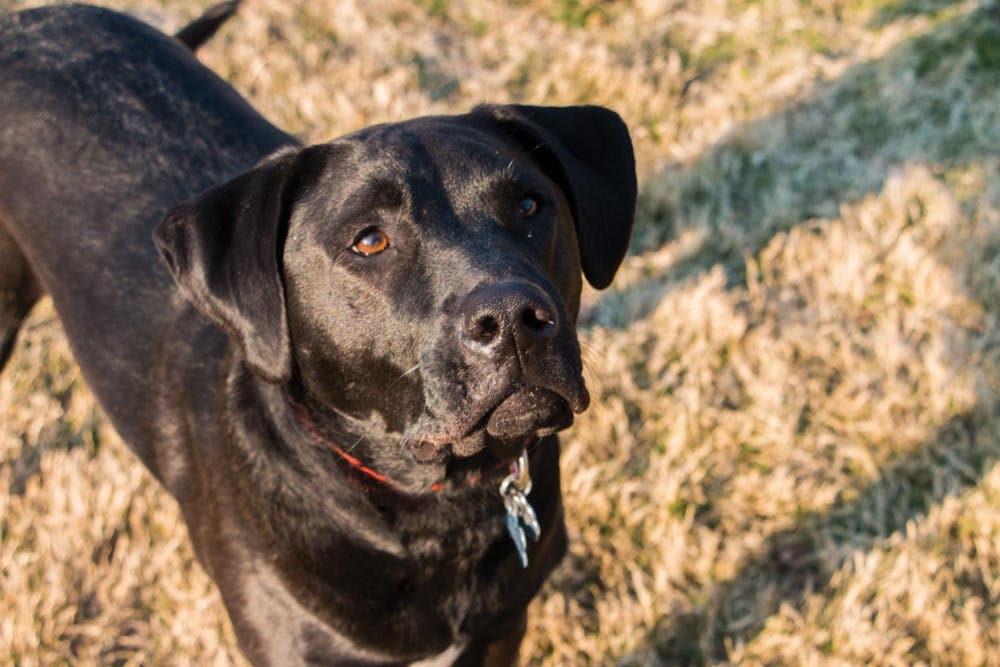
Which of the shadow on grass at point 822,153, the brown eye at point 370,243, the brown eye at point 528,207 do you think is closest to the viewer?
the brown eye at point 370,243

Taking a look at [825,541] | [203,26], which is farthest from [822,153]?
[203,26]

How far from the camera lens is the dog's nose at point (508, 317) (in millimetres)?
2369

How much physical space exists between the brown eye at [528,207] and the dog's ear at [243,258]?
1.82 feet

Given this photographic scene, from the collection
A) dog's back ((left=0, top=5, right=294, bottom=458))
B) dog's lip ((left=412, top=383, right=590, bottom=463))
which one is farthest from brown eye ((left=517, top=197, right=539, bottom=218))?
dog's back ((left=0, top=5, right=294, bottom=458))

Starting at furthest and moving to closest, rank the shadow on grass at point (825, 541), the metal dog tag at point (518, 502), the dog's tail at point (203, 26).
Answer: the dog's tail at point (203, 26) < the shadow on grass at point (825, 541) < the metal dog tag at point (518, 502)

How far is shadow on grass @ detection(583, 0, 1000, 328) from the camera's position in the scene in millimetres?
5254

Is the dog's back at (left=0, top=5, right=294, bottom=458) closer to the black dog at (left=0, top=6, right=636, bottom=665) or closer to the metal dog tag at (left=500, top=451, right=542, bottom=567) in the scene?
the black dog at (left=0, top=6, right=636, bottom=665)

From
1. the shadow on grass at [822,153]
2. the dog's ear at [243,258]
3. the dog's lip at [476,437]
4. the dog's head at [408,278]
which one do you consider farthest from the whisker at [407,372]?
the shadow on grass at [822,153]

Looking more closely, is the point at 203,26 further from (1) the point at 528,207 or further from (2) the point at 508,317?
(2) the point at 508,317

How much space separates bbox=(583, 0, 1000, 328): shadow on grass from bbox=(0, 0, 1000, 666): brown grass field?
15 mm

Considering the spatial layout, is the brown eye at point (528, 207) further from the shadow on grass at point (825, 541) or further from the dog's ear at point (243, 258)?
the shadow on grass at point (825, 541)

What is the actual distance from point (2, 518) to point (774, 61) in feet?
14.9

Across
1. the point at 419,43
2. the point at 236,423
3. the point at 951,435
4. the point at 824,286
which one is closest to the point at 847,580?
the point at 951,435

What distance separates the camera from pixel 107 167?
11.9 feet
